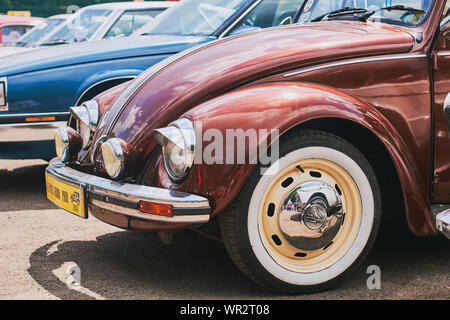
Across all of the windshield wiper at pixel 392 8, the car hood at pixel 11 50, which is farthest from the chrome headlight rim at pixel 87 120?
the car hood at pixel 11 50

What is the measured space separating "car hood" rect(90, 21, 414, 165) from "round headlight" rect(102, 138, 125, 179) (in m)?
0.09

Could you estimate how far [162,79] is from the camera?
346cm

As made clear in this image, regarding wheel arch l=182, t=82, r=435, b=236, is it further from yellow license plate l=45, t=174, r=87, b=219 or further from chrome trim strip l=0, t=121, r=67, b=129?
chrome trim strip l=0, t=121, r=67, b=129

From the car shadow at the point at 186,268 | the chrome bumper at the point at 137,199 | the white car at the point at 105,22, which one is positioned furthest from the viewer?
the white car at the point at 105,22

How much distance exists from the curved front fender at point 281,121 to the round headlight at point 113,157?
9.2 inches

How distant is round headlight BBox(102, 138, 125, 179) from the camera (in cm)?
312

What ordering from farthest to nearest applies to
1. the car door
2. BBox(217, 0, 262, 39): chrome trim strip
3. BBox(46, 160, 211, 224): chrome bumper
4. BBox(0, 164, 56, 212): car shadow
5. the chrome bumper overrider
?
1. BBox(217, 0, 262, 39): chrome trim strip
2. BBox(0, 164, 56, 212): car shadow
3. the car door
4. the chrome bumper overrider
5. BBox(46, 160, 211, 224): chrome bumper

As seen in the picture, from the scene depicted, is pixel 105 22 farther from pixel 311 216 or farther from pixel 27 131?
pixel 311 216

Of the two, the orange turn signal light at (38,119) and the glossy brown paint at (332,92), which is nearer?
the glossy brown paint at (332,92)

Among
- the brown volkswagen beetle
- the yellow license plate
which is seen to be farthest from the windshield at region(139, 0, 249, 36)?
the yellow license plate

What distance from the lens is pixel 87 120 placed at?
3.83 meters

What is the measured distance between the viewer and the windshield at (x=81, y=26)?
283 inches

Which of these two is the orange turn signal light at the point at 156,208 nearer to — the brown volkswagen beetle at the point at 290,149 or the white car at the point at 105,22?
the brown volkswagen beetle at the point at 290,149
